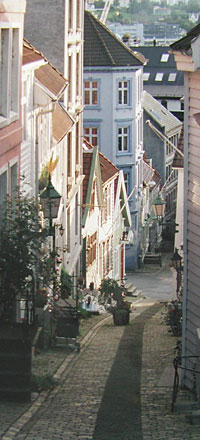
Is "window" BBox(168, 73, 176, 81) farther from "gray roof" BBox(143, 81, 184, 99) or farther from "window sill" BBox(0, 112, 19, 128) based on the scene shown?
"window sill" BBox(0, 112, 19, 128)

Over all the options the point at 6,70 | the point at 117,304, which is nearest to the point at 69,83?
the point at 117,304

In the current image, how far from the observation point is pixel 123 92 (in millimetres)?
60094

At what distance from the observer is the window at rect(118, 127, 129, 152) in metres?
60.8

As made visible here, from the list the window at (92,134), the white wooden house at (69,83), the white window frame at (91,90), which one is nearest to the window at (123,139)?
the window at (92,134)

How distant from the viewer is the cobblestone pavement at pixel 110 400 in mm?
13305

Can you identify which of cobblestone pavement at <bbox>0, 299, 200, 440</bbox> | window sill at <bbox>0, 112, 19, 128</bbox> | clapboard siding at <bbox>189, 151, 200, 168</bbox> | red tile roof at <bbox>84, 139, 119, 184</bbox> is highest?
window sill at <bbox>0, 112, 19, 128</bbox>

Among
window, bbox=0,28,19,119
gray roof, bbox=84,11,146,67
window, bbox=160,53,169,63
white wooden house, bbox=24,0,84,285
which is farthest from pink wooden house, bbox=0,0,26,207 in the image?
window, bbox=160,53,169,63

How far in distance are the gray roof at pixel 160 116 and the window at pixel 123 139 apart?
16.2 meters

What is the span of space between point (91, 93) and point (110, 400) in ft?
147

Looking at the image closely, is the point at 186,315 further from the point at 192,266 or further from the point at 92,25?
the point at 92,25

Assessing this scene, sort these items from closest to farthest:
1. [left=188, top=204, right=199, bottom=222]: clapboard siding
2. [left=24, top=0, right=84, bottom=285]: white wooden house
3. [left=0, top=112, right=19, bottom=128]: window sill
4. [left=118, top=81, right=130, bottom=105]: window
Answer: [left=188, top=204, right=199, bottom=222]: clapboard siding, [left=0, top=112, right=19, bottom=128]: window sill, [left=24, top=0, right=84, bottom=285]: white wooden house, [left=118, top=81, right=130, bottom=105]: window

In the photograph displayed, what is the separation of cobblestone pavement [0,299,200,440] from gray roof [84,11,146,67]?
36401 mm

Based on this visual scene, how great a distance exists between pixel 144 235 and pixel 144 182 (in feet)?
13.3

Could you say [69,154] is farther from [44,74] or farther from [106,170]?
[106,170]
